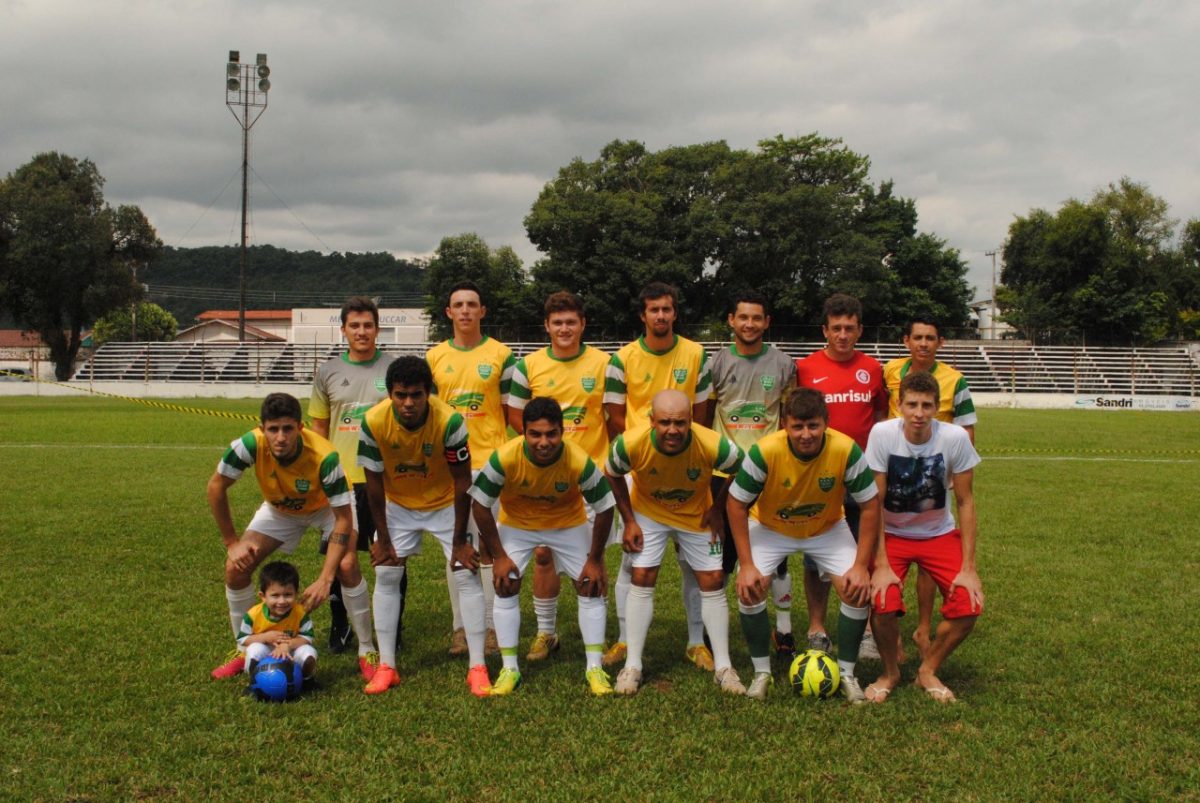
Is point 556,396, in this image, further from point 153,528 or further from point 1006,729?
point 153,528

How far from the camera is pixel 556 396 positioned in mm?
5789

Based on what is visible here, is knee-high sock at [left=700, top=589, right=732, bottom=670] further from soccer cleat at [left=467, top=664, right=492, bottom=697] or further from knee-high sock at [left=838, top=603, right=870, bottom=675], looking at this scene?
soccer cleat at [left=467, top=664, right=492, bottom=697]

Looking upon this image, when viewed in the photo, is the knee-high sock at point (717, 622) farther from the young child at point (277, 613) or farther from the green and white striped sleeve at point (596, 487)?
the young child at point (277, 613)

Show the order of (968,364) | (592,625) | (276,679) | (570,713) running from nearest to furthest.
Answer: (570,713)
(276,679)
(592,625)
(968,364)

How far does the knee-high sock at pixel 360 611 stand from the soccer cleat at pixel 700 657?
187cm

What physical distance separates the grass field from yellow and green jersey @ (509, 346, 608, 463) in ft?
4.35

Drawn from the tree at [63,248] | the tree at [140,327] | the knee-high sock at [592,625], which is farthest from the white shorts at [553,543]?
the tree at [140,327]

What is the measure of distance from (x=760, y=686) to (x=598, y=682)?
0.85 metres

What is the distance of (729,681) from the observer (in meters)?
4.81

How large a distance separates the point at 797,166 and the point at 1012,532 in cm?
4330

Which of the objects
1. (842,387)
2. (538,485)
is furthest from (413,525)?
(842,387)

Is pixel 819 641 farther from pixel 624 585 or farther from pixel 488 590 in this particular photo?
pixel 488 590

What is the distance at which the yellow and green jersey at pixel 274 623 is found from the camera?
16.9 feet

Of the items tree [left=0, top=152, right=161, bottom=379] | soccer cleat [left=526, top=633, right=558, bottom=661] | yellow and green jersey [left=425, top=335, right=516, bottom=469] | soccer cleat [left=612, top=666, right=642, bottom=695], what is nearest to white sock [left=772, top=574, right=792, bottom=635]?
soccer cleat [left=612, top=666, right=642, bottom=695]
